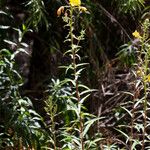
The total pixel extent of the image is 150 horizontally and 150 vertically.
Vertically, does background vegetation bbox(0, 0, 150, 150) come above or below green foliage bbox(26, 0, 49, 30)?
below

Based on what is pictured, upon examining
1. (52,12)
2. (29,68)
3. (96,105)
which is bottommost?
(96,105)

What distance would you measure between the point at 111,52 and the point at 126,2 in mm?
631

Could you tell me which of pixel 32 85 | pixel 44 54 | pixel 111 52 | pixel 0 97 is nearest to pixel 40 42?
pixel 44 54

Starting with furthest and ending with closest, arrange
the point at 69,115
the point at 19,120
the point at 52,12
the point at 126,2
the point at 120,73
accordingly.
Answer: the point at 120,73, the point at 52,12, the point at 126,2, the point at 69,115, the point at 19,120

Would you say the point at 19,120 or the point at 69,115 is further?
the point at 69,115

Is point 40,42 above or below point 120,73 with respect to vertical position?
above

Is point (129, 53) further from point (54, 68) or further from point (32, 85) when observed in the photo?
point (32, 85)

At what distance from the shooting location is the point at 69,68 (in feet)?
8.71

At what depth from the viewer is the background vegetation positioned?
8.50 ft

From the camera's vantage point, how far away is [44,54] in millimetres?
3277

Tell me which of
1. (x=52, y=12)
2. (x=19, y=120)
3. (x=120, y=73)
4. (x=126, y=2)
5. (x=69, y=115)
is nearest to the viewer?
(x=19, y=120)

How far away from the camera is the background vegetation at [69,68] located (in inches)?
102

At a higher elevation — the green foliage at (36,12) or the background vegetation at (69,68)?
the green foliage at (36,12)

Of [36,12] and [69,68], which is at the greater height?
[36,12]
